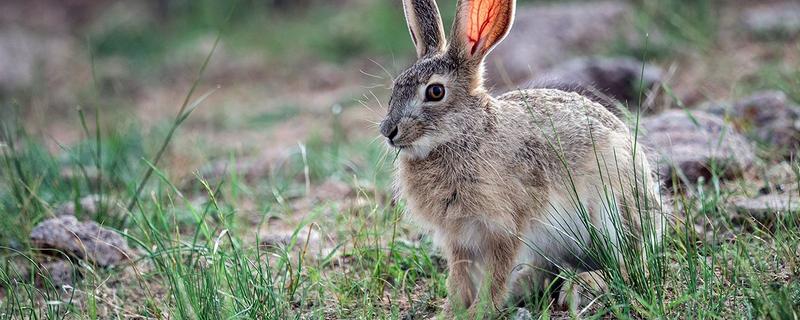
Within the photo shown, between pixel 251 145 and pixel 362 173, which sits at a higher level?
pixel 362 173

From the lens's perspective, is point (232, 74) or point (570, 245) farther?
point (232, 74)

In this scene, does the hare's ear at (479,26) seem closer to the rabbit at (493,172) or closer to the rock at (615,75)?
the rabbit at (493,172)

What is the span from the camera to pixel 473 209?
3395 mm

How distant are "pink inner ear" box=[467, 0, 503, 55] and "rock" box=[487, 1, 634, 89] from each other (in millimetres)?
4525

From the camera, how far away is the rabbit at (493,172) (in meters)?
3.42

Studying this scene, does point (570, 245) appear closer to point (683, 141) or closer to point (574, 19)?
point (683, 141)

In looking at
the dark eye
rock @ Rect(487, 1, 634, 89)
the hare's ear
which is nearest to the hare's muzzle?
the dark eye

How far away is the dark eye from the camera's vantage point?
3.51 m

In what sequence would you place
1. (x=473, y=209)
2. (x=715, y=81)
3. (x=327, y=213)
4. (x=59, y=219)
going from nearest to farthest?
(x=473, y=209) < (x=59, y=219) < (x=327, y=213) < (x=715, y=81)

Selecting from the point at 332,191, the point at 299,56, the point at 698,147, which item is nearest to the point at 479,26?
the point at 698,147

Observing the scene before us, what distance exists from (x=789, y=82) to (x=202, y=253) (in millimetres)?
3912

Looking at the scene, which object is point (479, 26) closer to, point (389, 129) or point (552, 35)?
point (389, 129)

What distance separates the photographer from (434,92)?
11.6 ft

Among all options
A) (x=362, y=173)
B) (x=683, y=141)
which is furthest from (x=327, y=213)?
(x=683, y=141)
